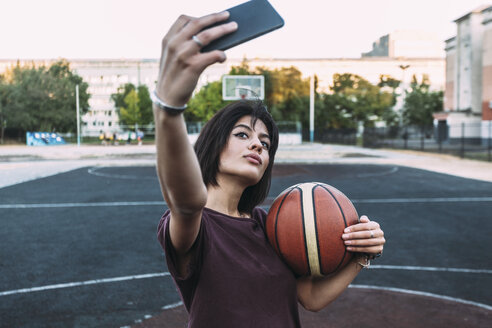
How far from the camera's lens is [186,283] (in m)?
1.71

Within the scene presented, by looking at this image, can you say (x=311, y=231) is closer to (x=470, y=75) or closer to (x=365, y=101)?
(x=470, y=75)

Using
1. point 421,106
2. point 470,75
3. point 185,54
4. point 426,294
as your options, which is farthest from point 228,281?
point 421,106

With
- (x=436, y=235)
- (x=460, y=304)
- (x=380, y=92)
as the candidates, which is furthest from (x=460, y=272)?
(x=380, y=92)

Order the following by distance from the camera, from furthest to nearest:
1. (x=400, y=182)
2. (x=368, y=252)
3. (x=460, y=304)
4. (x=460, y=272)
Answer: (x=400, y=182)
(x=460, y=272)
(x=460, y=304)
(x=368, y=252)

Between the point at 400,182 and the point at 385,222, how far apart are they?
6.81m

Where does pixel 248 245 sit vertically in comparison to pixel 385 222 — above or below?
above

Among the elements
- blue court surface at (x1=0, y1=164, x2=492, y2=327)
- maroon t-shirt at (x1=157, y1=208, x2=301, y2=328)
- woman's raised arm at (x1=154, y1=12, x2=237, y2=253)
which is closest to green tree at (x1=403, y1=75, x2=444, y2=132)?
blue court surface at (x1=0, y1=164, x2=492, y2=327)

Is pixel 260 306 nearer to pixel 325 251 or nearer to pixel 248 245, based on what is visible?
pixel 248 245

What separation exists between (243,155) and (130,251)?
5453 mm

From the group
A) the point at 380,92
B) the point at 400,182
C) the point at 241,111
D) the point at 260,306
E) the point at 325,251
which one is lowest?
the point at 400,182

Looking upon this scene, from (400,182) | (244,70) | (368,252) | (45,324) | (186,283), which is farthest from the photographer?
(244,70)

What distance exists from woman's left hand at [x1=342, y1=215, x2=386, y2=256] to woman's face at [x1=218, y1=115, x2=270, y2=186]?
17.6 inches

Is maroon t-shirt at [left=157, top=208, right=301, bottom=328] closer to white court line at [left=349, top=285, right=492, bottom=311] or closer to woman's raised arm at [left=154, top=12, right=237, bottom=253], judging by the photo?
woman's raised arm at [left=154, top=12, right=237, bottom=253]

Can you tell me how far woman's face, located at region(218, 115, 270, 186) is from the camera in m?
1.82
